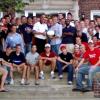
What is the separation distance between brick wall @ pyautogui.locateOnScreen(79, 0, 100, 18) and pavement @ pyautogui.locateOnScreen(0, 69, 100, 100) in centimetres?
740

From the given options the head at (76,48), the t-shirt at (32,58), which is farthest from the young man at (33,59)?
the head at (76,48)

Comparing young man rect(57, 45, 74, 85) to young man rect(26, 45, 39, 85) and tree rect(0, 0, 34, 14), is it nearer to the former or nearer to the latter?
young man rect(26, 45, 39, 85)

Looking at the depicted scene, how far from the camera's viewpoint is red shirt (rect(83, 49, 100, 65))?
23.5m

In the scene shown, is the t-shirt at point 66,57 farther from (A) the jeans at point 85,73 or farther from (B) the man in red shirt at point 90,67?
(A) the jeans at point 85,73

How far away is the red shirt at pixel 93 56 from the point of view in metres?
23.5

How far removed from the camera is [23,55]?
2422 centimetres

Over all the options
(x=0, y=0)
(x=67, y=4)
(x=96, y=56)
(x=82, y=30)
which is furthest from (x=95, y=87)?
(x=67, y=4)

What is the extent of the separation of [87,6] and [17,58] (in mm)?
7922

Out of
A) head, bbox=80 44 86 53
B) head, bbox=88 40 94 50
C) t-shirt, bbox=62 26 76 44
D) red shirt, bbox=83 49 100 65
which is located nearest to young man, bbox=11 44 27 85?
t-shirt, bbox=62 26 76 44

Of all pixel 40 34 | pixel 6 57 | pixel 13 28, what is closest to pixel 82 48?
pixel 40 34

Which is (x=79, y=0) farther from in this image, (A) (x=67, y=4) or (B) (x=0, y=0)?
(B) (x=0, y=0)

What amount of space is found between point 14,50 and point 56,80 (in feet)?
6.35

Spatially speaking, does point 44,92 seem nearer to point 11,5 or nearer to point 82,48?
point 82,48

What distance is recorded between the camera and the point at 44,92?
77.6ft
